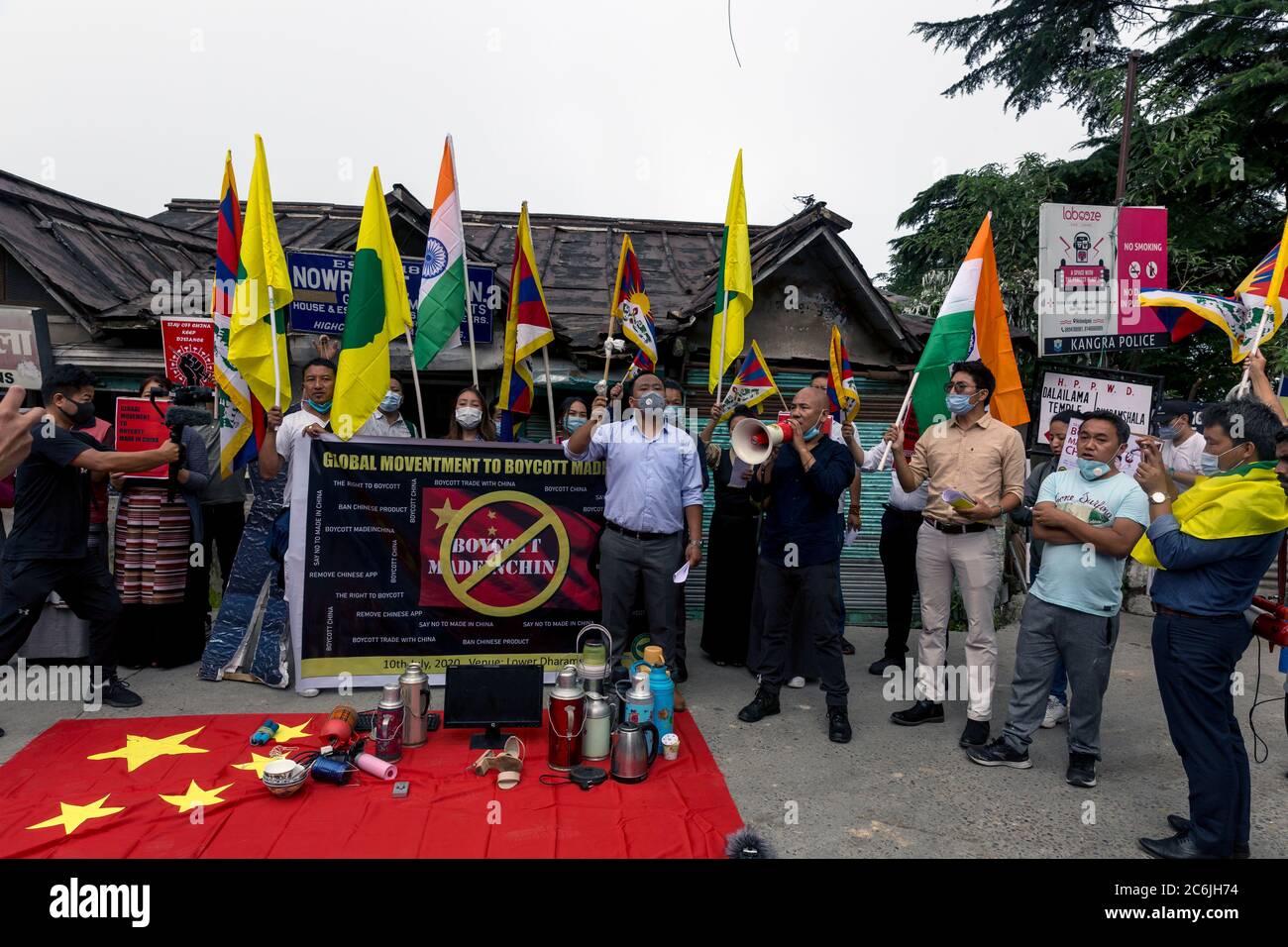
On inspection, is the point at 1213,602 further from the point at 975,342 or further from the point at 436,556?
the point at 436,556

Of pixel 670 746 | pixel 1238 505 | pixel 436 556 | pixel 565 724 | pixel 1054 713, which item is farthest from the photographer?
pixel 436 556

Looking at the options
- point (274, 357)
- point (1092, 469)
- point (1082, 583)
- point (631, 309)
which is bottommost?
point (1082, 583)

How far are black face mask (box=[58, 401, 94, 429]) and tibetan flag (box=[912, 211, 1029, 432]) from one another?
569 centimetres

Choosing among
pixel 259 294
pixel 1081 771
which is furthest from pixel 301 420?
pixel 1081 771

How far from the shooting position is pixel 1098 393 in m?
7.44

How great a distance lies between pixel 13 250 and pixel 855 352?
33.4 feet

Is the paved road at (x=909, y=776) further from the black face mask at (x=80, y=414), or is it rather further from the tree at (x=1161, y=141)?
the tree at (x=1161, y=141)

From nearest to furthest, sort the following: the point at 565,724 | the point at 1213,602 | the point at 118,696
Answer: the point at 1213,602 → the point at 565,724 → the point at 118,696

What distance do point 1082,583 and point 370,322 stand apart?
4921 millimetres

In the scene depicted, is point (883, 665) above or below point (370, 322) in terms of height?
below

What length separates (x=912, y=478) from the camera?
17.3 feet

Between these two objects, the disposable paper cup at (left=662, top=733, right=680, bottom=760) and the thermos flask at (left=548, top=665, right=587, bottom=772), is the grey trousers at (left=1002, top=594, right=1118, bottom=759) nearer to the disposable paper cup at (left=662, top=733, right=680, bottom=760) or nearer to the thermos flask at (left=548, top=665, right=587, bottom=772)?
the disposable paper cup at (left=662, top=733, right=680, bottom=760)

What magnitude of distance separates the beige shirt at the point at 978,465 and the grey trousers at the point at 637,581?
1.83m
